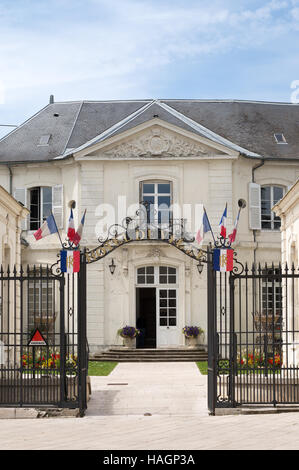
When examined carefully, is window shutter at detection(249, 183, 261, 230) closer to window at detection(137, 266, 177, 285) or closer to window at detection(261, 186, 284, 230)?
window at detection(261, 186, 284, 230)

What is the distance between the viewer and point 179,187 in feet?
82.2

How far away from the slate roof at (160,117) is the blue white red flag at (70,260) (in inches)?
534

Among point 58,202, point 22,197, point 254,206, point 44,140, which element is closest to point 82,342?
point 58,202

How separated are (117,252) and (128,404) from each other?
11792 mm

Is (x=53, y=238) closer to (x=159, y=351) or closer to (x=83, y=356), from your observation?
(x=159, y=351)

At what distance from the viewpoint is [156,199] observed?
25078 millimetres

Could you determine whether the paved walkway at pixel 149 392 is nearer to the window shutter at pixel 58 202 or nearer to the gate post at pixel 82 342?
the gate post at pixel 82 342

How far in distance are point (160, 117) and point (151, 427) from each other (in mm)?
17157

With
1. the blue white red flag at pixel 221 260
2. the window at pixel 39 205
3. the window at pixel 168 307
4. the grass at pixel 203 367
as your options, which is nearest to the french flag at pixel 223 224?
the blue white red flag at pixel 221 260

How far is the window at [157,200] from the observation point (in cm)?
2473

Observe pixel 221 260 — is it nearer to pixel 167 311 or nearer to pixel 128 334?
pixel 128 334

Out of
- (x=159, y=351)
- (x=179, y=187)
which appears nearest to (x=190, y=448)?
(x=159, y=351)

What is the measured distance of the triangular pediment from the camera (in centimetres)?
2494

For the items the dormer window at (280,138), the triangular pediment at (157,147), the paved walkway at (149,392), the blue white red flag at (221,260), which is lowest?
the paved walkway at (149,392)
